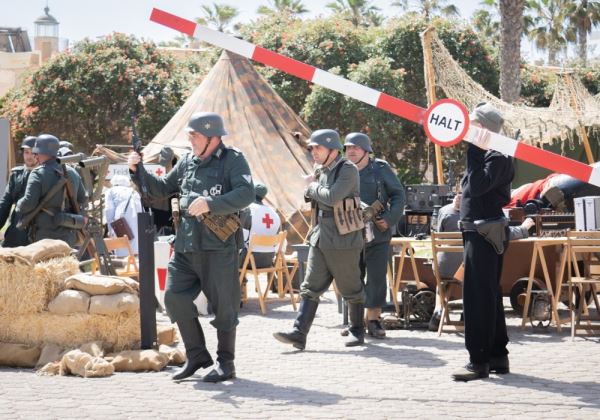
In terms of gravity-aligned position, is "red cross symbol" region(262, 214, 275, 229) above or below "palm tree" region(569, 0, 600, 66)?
below

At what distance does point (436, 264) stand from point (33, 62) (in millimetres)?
42419

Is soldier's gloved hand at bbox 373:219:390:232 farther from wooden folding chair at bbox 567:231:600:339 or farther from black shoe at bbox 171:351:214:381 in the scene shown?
black shoe at bbox 171:351:214:381

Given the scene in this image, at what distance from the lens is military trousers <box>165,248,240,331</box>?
8398mm

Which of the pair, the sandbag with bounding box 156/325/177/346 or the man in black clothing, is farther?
the sandbag with bounding box 156/325/177/346

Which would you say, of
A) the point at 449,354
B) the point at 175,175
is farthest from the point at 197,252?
the point at 449,354

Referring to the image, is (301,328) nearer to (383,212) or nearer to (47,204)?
(383,212)

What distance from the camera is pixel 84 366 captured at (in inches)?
339

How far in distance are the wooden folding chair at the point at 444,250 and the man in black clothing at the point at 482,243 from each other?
2.31 m

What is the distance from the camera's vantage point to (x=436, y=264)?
10820 mm

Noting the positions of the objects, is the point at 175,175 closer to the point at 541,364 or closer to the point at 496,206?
the point at 496,206

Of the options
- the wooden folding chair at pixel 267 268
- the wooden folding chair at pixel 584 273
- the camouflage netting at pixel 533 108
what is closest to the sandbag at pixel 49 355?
the wooden folding chair at pixel 267 268

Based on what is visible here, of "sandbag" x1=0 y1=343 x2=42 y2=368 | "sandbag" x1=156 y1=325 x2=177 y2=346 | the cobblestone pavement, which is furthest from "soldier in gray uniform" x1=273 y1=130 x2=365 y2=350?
"sandbag" x1=0 y1=343 x2=42 y2=368

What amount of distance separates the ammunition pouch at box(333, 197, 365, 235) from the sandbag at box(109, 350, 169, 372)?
1989 millimetres

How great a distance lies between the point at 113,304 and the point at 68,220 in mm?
2220
